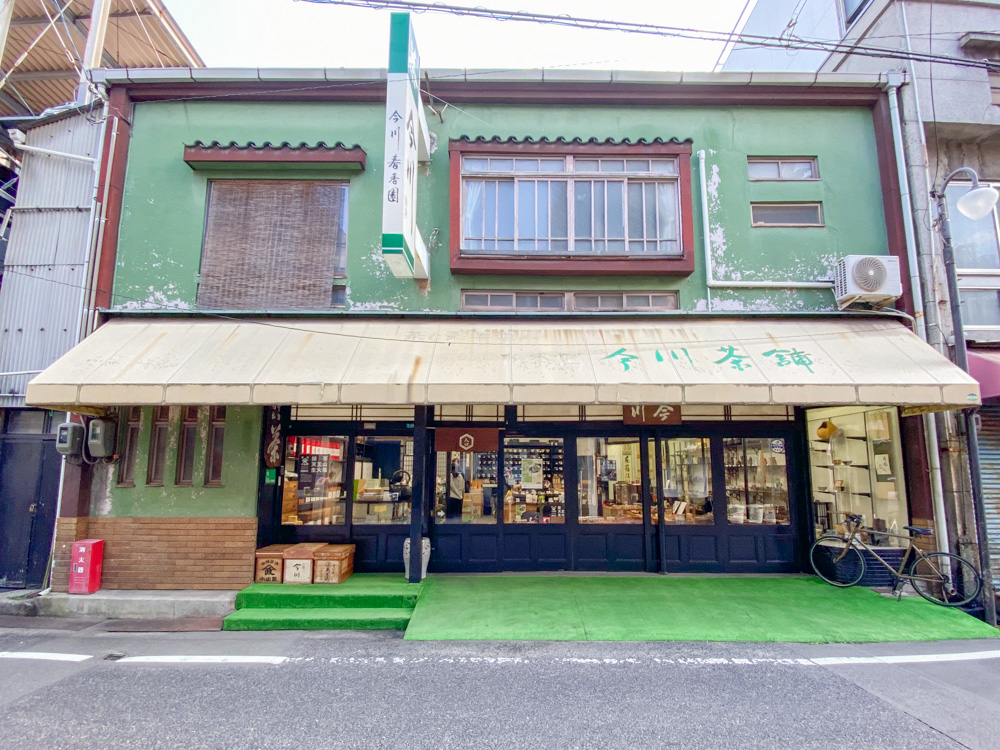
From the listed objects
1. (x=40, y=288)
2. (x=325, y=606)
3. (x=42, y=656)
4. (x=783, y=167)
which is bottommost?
(x=42, y=656)

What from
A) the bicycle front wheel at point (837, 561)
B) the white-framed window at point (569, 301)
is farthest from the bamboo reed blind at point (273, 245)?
the bicycle front wheel at point (837, 561)

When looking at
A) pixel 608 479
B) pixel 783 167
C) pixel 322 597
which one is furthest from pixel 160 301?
pixel 783 167

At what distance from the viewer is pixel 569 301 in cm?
908

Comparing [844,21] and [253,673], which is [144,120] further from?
[844,21]

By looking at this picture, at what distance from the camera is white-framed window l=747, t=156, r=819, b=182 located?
9.52m

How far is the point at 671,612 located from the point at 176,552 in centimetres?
724

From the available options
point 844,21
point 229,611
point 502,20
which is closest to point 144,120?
point 502,20

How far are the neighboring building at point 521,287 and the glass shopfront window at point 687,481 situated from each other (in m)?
0.05

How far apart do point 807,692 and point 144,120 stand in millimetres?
12476

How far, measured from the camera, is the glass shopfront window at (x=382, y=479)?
9.15m

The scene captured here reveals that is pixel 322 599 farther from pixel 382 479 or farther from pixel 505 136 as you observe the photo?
pixel 505 136

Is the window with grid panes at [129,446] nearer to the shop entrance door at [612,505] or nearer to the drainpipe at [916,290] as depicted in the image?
the shop entrance door at [612,505]

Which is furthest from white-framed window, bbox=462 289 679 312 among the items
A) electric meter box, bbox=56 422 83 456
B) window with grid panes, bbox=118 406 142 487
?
electric meter box, bbox=56 422 83 456

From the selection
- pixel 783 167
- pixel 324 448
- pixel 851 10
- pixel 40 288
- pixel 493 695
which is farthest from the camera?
pixel 851 10
